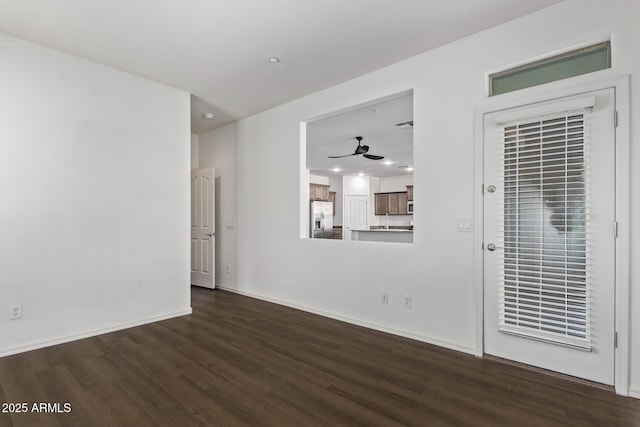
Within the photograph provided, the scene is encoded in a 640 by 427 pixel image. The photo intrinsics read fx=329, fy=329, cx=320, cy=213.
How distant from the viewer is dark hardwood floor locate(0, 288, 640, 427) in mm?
2004

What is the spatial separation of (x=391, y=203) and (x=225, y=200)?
21.7 feet

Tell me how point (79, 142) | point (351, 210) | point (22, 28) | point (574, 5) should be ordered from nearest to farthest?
1. point (574, 5)
2. point (22, 28)
3. point (79, 142)
4. point (351, 210)

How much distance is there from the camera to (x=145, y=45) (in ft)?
10.2

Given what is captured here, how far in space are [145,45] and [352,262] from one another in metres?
3.08

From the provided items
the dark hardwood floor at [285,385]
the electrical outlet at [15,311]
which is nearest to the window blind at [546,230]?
the dark hardwood floor at [285,385]

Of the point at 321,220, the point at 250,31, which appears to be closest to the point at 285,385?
the point at 250,31

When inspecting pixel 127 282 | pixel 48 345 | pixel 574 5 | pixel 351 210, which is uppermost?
pixel 574 5

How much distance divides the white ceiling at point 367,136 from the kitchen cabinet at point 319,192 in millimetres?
780

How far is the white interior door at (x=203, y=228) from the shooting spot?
5.59m

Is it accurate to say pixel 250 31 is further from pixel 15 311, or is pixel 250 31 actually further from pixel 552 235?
pixel 15 311

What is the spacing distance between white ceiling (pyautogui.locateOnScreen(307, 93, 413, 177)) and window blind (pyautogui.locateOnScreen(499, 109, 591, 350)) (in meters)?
Answer: 1.44

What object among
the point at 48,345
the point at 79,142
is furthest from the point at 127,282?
the point at 79,142

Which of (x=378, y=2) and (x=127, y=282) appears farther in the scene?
(x=127, y=282)

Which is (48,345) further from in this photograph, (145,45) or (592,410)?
(592,410)
